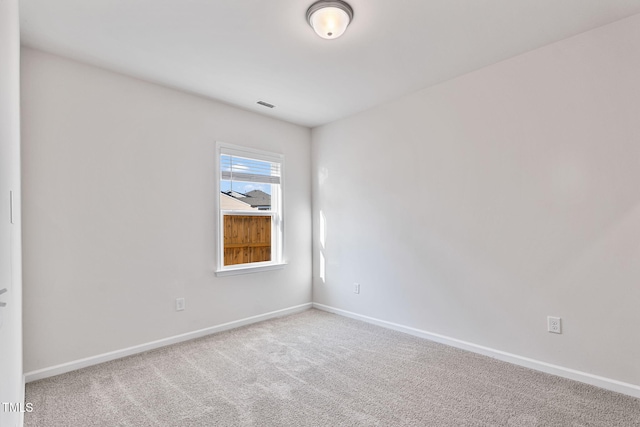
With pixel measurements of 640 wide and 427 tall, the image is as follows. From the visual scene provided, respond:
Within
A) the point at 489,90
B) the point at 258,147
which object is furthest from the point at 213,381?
the point at 489,90

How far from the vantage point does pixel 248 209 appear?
3.95m

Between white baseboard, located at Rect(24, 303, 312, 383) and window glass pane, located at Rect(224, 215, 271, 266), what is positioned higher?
window glass pane, located at Rect(224, 215, 271, 266)

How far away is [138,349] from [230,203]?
5.53ft

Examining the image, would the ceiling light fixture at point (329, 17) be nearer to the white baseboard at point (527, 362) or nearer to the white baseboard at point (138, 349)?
the white baseboard at point (527, 362)

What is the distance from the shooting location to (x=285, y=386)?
2369 millimetres

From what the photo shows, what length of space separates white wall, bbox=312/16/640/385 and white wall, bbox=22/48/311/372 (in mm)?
1712

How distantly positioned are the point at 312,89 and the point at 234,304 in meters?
2.47

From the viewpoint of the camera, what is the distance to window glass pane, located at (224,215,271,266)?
3.83m

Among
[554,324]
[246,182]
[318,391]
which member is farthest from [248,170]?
[554,324]

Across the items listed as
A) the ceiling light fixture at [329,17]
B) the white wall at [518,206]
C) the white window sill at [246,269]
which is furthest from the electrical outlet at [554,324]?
the white window sill at [246,269]

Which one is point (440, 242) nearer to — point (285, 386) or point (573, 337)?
point (573, 337)

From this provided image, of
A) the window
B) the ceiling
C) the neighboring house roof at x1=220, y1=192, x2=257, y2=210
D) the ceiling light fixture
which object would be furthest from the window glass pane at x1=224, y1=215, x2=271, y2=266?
the ceiling light fixture

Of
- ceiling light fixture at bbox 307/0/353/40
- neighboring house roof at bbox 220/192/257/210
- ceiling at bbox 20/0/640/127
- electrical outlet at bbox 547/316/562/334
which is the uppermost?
ceiling at bbox 20/0/640/127

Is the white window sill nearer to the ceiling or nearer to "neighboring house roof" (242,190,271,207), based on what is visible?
"neighboring house roof" (242,190,271,207)
